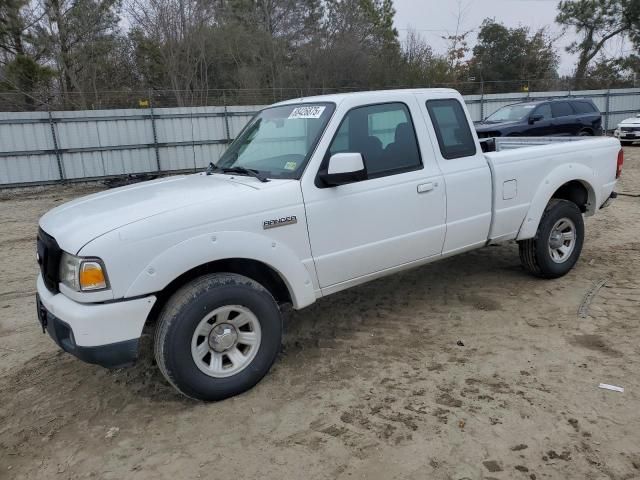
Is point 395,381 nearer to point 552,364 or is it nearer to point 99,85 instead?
point 552,364

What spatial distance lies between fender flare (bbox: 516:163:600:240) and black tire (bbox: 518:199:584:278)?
12cm

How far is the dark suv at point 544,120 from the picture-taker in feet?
44.5

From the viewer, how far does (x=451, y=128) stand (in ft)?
14.6

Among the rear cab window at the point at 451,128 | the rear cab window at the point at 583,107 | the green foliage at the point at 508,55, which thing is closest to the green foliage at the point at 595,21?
the green foliage at the point at 508,55

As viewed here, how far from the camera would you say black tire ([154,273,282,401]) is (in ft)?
10.1

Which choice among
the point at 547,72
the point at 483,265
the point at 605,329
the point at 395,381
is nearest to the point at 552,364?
the point at 605,329

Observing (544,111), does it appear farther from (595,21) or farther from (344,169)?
(595,21)

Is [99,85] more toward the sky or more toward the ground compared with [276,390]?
more toward the sky

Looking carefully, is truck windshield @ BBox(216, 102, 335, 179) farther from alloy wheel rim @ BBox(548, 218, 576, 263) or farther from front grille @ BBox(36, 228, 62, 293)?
alloy wheel rim @ BBox(548, 218, 576, 263)

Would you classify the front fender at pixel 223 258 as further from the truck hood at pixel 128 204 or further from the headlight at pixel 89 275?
the truck hood at pixel 128 204

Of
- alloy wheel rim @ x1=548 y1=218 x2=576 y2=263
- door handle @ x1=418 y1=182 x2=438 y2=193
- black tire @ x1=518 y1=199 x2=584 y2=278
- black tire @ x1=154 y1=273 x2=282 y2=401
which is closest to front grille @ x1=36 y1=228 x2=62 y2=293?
black tire @ x1=154 y1=273 x2=282 y2=401

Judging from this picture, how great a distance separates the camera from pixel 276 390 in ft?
11.5

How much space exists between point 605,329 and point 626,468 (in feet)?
5.92

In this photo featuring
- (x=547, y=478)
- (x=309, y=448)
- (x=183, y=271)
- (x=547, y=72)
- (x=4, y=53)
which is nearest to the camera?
(x=547, y=478)
